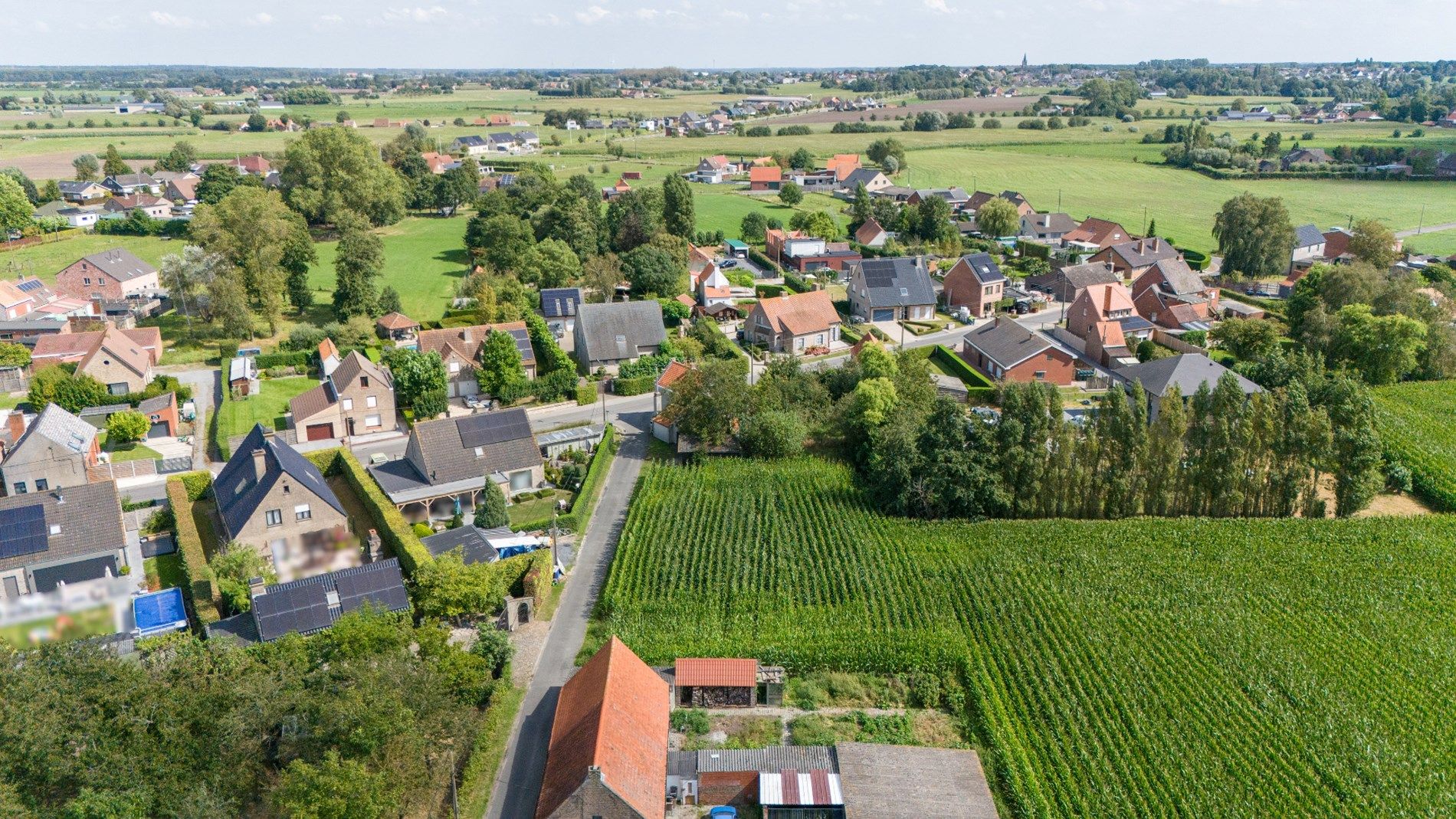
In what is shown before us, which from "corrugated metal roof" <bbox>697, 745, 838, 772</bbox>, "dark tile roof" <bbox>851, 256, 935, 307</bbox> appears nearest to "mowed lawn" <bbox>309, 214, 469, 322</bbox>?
"dark tile roof" <bbox>851, 256, 935, 307</bbox>

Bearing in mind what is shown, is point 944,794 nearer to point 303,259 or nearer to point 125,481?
point 125,481

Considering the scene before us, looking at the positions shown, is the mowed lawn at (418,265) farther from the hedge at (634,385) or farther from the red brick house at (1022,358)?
the red brick house at (1022,358)

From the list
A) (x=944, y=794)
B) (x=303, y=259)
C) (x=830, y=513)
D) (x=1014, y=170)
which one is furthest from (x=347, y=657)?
(x=1014, y=170)

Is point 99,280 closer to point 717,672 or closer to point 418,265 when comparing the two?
point 418,265

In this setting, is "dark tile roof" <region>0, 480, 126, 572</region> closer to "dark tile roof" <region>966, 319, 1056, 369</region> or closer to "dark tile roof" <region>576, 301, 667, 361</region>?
"dark tile roof" <region>576, 301, 667, 361</region>


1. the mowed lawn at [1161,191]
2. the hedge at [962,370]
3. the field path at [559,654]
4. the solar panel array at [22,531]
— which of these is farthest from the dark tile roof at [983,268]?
the solar panel array at [22,531]
